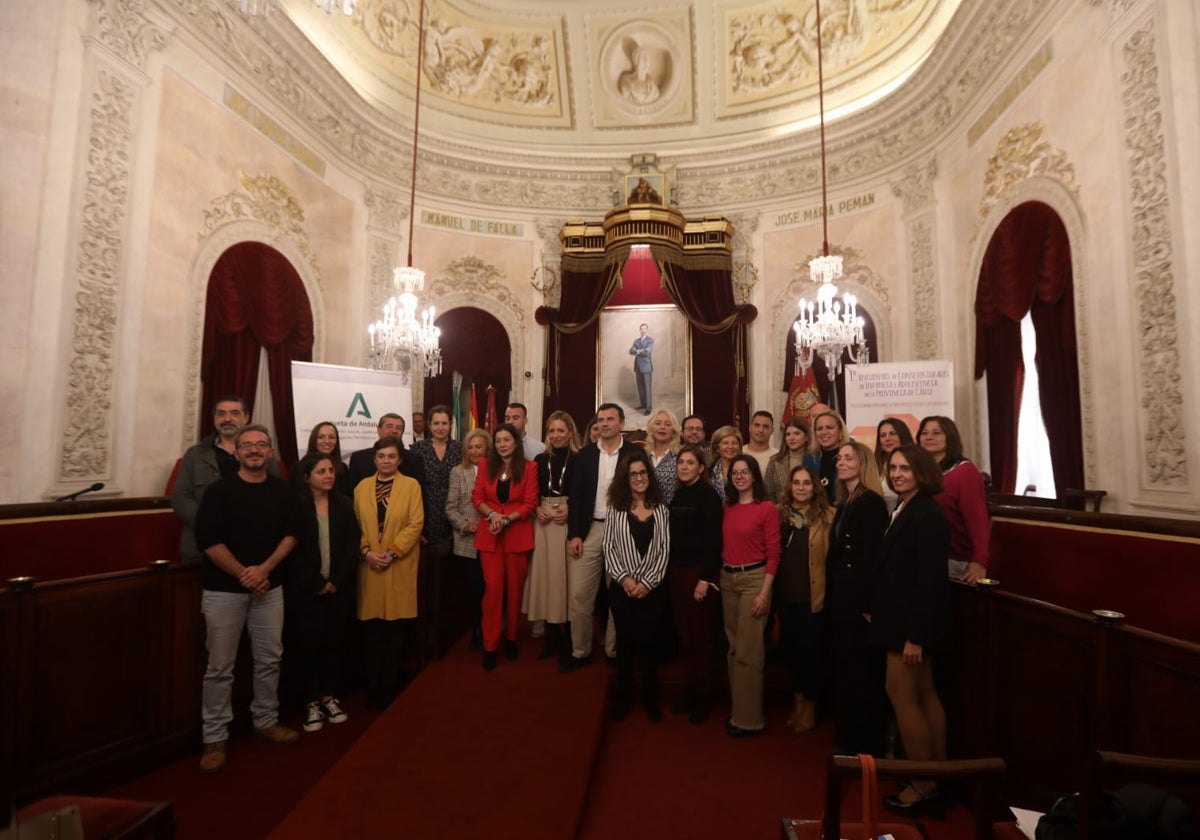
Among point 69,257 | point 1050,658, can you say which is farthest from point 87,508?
point 1050,658

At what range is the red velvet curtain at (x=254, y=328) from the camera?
5473 millimetres

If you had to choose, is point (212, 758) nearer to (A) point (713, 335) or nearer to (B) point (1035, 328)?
(B) point (1035, 328)

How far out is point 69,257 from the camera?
4297mm

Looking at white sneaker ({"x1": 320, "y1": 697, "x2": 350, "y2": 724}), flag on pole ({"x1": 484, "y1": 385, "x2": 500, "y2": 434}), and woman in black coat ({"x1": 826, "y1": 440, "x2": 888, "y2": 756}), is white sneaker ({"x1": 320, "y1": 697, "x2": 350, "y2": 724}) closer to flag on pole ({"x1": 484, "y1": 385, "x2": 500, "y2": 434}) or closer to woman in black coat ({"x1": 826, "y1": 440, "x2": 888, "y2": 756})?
woman in black coat ({"x1": 826, "y1": 440, "x2": 888, "y2": 756})

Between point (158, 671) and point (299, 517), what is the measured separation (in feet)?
3.09

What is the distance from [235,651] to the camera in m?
3.16

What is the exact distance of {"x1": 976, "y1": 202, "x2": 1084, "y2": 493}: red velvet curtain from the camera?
4.51 m

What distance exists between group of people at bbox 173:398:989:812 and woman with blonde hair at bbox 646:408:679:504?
Result: 14mm

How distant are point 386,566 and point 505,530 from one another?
713 millimetres

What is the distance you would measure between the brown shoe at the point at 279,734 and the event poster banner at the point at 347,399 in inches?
102

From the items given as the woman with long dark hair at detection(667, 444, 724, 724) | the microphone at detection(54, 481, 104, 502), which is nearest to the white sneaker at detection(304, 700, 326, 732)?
the woman with long dark hair at detection(667, 444, 724, 724)

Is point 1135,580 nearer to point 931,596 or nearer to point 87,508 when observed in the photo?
point 931,596

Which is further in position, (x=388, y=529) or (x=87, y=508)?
(x=87, y=508)

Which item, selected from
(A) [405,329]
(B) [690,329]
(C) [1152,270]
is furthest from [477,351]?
(C) [1152,270]
